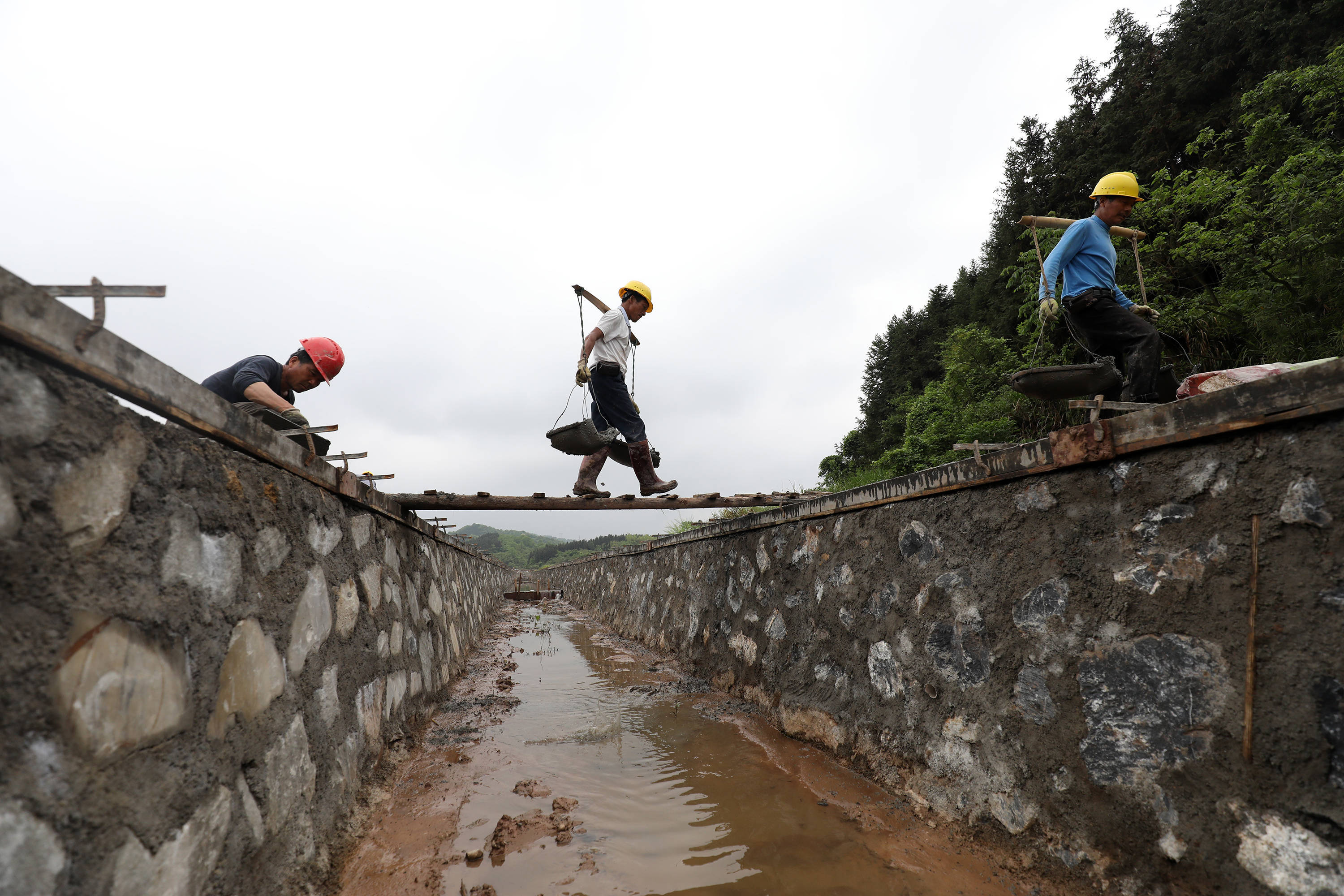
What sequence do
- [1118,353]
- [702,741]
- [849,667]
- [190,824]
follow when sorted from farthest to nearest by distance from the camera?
[702,741] → [849,667] → [1118,353] → [190,824]

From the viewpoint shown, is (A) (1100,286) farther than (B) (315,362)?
No

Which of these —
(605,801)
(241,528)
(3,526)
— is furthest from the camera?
(605,801)

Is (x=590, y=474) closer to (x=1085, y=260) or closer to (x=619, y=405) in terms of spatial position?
(x=619, y=405)

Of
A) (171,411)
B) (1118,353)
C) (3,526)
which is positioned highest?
(1118,353)

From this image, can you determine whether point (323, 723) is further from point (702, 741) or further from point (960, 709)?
point (960, 709)

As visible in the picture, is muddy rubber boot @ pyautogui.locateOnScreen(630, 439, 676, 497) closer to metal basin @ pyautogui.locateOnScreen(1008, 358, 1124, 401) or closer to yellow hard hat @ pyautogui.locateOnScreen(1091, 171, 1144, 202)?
metal basin @ pyautogui.locateOnScreen(1008, 358, 1124, 401)

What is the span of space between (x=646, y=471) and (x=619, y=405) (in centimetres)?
55

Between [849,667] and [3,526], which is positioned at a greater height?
[3,526]

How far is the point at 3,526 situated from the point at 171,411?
1.57 feet

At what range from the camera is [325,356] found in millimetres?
3436

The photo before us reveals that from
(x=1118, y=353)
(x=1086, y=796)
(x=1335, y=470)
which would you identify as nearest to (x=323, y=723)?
(x=1086, y=796)

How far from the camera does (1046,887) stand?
73.1 inches

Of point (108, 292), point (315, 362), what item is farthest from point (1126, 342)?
point (315, 362)

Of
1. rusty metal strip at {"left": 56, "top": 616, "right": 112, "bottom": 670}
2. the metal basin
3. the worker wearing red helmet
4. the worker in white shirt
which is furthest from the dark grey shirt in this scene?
the metal basin
